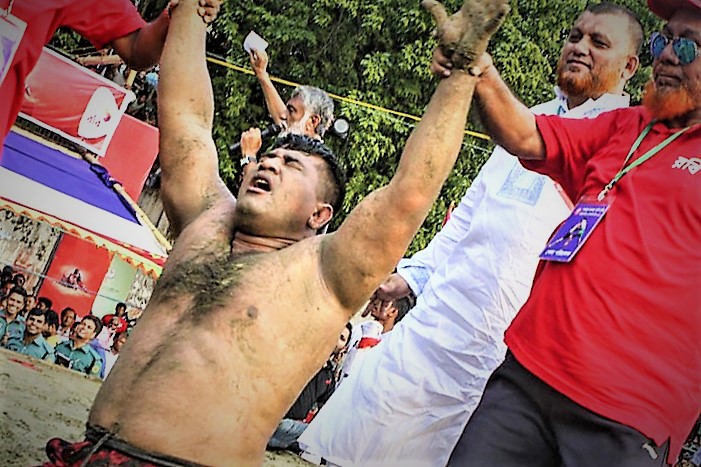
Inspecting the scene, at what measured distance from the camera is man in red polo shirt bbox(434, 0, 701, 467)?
100 centimetres

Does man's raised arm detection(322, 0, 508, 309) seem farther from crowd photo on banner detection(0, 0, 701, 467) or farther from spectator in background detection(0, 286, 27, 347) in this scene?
spectator in background detection(0, 286, 27, 347)

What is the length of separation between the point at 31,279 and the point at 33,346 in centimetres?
11

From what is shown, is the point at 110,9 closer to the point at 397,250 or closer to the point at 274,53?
the point at 274,53

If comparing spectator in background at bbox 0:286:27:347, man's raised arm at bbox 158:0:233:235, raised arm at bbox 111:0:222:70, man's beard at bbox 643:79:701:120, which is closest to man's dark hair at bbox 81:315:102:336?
spectator in background at bbox 0:286:27:347

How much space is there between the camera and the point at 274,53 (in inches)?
54.1

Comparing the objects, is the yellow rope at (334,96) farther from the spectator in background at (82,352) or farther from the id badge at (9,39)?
the spectator in background at (82,352)

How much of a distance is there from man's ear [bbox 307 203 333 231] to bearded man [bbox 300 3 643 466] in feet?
0.79

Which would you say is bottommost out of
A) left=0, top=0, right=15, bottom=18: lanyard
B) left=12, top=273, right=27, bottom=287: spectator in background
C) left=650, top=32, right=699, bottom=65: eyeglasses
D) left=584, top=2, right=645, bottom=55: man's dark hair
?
left=12, top=273, right=27, bottom=287: spectator in background

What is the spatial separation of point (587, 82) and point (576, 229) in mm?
300

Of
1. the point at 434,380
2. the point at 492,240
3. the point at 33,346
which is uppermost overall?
the point at 492,240

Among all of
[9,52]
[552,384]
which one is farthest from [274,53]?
[552,384]

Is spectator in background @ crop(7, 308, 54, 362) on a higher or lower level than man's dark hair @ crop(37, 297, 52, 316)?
lower

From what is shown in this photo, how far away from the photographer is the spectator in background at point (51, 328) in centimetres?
135

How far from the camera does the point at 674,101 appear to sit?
3.59 ft
